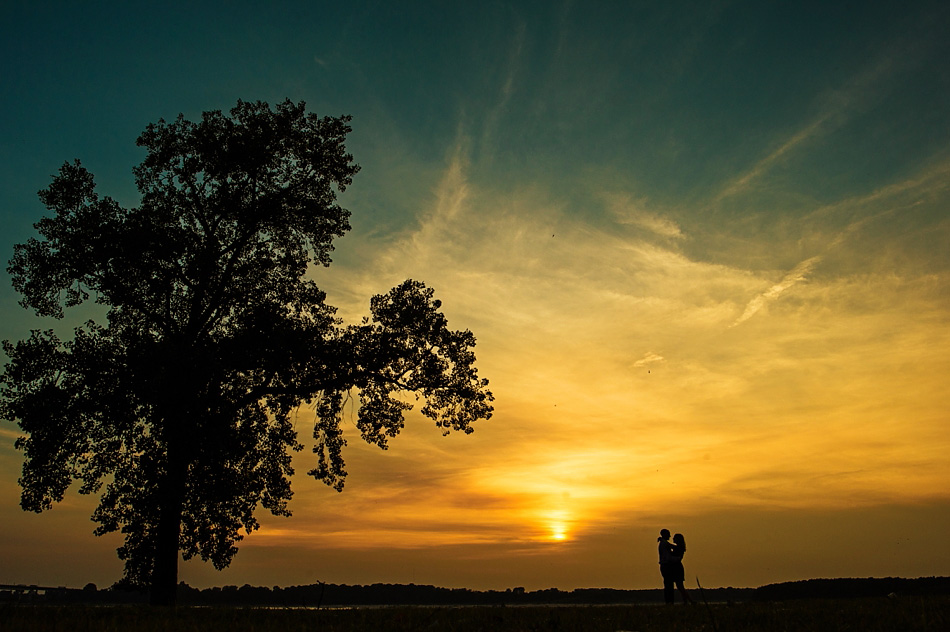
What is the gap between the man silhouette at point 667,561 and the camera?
2208 cm

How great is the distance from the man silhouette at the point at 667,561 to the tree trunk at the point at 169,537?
1742cm

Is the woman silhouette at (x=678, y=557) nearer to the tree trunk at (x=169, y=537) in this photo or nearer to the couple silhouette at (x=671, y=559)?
the couple silhouette at (x=671, y=559)

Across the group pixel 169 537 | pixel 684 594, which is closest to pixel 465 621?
pixel 684 594

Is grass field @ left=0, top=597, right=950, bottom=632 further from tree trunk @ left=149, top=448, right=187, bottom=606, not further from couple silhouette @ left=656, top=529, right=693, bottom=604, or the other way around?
tree trunk @ left=149, top=448, right=187, bottom=606

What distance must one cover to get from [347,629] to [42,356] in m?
20.3

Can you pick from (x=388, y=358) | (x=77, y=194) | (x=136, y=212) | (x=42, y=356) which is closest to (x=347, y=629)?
(x=388, y=358)

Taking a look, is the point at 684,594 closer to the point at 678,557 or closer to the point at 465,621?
the point at 678,557

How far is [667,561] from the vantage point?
22.2m

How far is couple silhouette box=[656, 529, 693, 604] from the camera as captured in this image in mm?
22016

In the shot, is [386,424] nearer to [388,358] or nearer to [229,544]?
[388,358]

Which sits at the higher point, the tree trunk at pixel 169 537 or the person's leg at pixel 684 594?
the tree trunk at pixel 169 537

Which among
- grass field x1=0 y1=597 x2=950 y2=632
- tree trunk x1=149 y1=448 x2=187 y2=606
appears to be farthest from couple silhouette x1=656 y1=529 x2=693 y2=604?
tree trunk x1=149 y1=448 x2=187 y2=606

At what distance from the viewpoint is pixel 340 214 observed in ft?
100.0

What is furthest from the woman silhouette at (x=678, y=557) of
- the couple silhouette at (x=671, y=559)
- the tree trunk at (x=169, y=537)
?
the tree trunk at (x=169, y=537)
